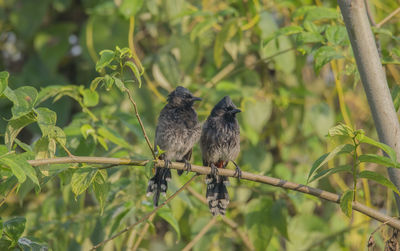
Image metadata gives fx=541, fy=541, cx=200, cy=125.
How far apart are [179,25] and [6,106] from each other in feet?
6.50

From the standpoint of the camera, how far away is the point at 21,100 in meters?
2.46

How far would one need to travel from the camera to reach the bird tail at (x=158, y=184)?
3.80 m

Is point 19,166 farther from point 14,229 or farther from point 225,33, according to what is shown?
point 225,33

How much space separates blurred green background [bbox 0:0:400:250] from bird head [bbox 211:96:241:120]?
19 cm

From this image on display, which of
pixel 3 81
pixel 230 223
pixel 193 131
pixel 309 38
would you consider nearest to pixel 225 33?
pixel 193 131

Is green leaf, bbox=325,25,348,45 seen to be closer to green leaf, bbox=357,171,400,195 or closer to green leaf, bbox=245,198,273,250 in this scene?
green leaf, bbox=357,171,400,195

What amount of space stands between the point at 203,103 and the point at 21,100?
256 centimetres

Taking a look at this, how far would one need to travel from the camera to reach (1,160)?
224 cm

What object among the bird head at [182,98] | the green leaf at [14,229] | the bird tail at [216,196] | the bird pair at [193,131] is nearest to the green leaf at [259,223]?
the bird tail at [216,196]

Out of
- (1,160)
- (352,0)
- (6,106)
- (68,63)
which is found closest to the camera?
(1,160)

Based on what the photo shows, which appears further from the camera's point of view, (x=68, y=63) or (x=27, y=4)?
(x=68, y=63)

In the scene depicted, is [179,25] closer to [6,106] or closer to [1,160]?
[6,106]

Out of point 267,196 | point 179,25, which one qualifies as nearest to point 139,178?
point 267,196

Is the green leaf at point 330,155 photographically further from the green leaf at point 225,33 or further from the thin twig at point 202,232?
the thin twig at point 202,232
